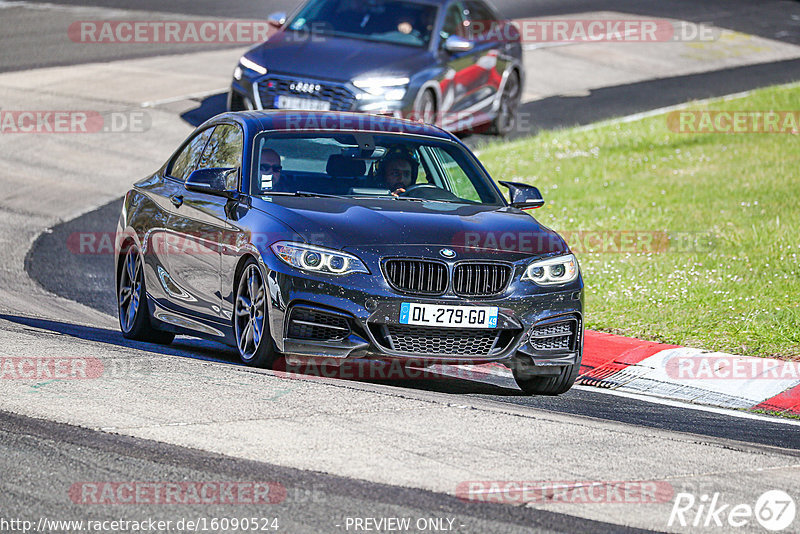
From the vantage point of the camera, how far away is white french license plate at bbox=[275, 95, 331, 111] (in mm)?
16172

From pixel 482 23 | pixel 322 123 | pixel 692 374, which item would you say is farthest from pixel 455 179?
pixel 482 23

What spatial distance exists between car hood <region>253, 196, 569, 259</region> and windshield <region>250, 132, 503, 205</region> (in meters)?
0.25

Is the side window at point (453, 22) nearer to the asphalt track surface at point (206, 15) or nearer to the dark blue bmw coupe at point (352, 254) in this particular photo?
the asphalt track surface at point (206, 15)

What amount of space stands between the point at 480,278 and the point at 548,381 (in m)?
1.02

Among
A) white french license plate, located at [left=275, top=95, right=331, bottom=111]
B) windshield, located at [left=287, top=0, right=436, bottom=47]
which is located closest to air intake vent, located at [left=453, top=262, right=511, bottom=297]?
white french license plate, located at [left=275, top=95, right=331, bottom=111]

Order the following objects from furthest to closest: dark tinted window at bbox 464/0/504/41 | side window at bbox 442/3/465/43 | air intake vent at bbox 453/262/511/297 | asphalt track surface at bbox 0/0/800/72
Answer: asphalt track surface at bbox 0/0/800/72 → dark tinted window at bbox 464/0/504/41 → side window at bbox 442/3/465/43 → air intake vent at bbox 453/262/511/297

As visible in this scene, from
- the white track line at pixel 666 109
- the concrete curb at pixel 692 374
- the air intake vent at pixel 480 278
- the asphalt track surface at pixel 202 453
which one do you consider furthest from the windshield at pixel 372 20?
the air intake vent at pixel 480 278

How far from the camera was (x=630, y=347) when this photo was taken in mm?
10609

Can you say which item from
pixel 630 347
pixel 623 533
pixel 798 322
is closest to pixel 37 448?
Answer: pixel 623 533

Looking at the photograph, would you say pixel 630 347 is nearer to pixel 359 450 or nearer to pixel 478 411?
pixel 478 411

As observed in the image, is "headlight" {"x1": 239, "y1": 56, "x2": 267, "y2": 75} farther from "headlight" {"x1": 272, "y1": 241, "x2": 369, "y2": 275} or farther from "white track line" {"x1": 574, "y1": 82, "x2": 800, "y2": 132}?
"headlight" {"x1": 272, "y1": 241, "x2": 369, "y2": 275}

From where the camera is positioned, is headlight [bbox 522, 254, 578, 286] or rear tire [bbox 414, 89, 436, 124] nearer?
headlight [bbox 522, 254, 578, 286]

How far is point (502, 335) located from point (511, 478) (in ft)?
7.29

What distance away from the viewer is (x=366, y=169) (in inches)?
367
